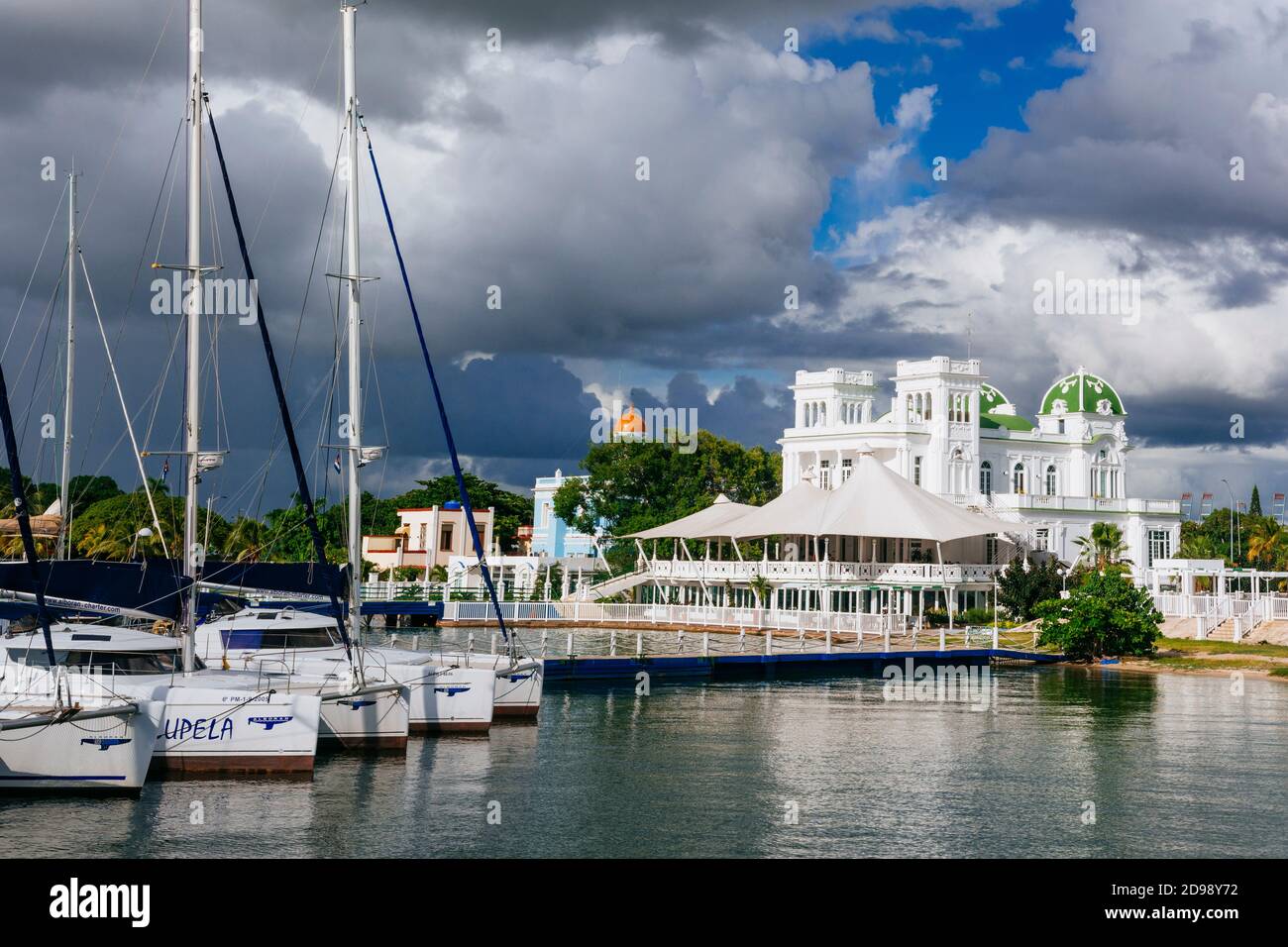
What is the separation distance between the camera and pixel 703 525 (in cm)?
8556

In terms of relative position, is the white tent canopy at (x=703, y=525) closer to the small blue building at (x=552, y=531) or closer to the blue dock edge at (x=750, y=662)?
the blue dock edge at (x=750, y=662)

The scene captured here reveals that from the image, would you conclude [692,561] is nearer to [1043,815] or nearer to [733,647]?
[733,647]

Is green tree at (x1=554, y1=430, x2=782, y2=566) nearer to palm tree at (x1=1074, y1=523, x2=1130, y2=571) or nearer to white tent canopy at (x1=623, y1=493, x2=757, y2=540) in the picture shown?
white tent canopy at (x1=623, y1=493, x2=757, y2=540)

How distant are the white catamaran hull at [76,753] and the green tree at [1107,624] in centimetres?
4566

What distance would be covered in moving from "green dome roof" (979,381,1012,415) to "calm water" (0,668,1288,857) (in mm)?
61198

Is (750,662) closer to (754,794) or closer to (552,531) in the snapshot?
(754,794)

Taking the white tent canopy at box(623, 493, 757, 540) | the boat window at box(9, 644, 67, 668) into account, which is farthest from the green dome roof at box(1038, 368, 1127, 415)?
the boat window at box(9, 644, 67, 668)

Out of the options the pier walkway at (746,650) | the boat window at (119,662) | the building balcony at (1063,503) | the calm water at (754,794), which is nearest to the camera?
the calm water at (754,794)

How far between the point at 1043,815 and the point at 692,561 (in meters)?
55.8

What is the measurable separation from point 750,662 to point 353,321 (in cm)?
2593

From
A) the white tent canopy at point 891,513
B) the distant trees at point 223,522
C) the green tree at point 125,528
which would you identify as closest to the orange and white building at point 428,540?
the distant trees at point 223,522

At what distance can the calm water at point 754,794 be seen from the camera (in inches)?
973

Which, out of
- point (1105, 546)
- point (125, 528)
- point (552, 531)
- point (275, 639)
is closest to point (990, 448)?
point (1105, 546)
